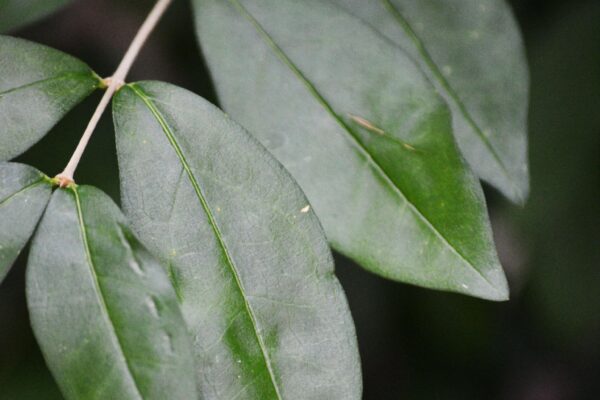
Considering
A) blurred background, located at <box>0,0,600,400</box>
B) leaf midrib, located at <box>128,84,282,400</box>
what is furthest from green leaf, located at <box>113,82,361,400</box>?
blurred background, located at <box>0,0,600,400</box>

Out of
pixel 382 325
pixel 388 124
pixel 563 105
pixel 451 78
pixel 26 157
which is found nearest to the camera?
pixel 388 124

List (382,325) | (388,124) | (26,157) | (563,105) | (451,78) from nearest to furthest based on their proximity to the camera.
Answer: (388,124), (451,78), (26,157), (563,105), (382,325)

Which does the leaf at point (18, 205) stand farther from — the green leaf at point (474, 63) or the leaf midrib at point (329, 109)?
the green leaf at point (474, 63)

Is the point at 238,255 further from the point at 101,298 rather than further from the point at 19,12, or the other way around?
the point at 19,12

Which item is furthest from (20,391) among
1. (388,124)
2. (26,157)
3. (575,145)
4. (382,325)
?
(575,145)

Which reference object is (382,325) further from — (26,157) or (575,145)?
(26,157)

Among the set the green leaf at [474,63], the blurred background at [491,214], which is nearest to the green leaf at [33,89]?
the green leaf at [474,63]

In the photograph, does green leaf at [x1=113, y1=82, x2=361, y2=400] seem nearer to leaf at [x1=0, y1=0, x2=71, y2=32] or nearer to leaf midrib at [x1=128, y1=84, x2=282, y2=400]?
leaf midrib at [x1=128, y1=84, x2=282, y2=400]
